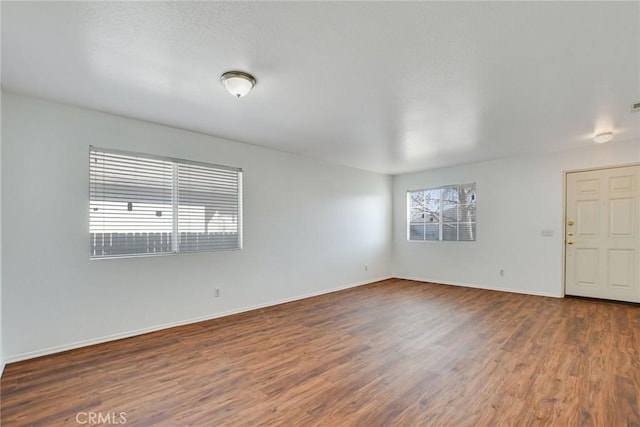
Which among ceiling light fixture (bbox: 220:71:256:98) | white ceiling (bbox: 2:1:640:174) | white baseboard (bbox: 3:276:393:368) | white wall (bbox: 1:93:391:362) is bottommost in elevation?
white baseboard (bbox: 3:276:393:368)

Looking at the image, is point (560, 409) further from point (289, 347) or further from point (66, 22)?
point (66, 22)

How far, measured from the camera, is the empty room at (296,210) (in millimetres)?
1899

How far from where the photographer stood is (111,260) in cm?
323

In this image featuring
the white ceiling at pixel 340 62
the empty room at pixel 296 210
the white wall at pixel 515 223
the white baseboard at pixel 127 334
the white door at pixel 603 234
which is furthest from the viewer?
the white wall at pixel 515 223

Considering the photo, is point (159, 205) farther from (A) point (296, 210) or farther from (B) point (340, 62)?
(B) point (340, 62)

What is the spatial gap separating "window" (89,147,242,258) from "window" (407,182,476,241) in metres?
4.14

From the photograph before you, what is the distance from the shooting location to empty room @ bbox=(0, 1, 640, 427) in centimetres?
190

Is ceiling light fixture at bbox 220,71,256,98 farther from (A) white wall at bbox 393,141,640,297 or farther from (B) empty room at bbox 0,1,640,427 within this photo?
(A) white wall at bbox 393,141,640,297

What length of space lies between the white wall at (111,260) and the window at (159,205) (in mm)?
106

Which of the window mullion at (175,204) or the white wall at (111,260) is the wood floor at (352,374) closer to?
the white wall at (111,260)

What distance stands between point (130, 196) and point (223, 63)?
2063 mm

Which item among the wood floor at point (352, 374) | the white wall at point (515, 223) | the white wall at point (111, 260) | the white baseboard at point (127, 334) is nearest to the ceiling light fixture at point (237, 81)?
the white wall at point (111, 260)

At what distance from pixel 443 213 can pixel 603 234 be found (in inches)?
97.5

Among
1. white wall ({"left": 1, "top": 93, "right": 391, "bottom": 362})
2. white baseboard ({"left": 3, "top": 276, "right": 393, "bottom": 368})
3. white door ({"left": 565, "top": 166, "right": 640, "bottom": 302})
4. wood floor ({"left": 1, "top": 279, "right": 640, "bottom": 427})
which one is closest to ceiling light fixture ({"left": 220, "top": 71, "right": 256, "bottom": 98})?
white wall ({"left": 1, "top": 93, "right": 391, "bottom": 362})
